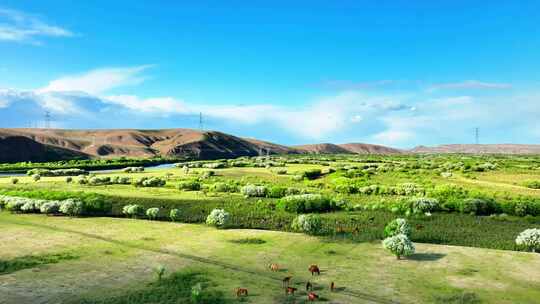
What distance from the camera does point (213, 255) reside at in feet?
92.0

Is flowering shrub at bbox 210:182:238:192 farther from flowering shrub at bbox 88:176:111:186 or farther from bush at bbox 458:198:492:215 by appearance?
bush at bbox 458:198:492:215

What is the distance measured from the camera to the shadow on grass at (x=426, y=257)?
87.8ft

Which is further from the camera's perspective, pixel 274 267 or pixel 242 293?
pixel 274 267

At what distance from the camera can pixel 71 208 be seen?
43125 mm

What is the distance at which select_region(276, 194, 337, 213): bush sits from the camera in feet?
158

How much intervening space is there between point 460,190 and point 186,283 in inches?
2053

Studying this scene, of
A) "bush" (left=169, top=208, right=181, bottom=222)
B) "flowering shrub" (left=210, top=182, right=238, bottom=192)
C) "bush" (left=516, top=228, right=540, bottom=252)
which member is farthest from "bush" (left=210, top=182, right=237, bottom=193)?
"bush" (left=516, top=228, right=540, bottom=252)

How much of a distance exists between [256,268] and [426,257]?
34.1ft

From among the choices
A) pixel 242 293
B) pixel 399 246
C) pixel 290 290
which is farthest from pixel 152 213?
pixel 290 290

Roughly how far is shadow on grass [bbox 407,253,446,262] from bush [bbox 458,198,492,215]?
2294cm

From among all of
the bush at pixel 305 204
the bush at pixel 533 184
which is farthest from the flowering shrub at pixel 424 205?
the bush at pixel 533 184

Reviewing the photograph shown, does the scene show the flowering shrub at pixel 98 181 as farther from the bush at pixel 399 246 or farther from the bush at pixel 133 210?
the bush at pixel 399 246

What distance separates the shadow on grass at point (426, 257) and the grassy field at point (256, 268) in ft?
0.20

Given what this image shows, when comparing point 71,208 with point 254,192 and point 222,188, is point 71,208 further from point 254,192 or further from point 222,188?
point 222,188
